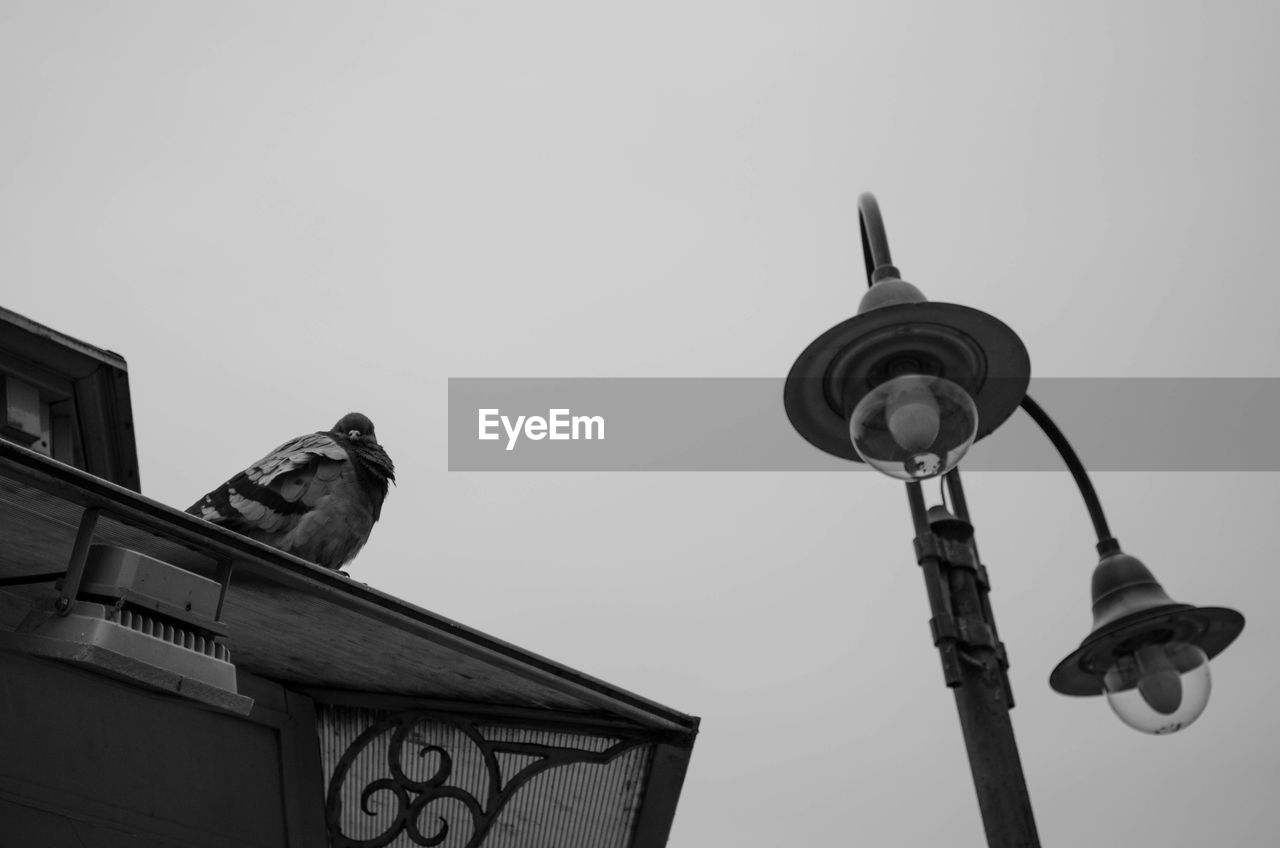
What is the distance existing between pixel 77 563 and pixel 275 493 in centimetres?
237

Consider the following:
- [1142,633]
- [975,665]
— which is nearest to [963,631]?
[975,665]

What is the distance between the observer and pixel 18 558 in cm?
294

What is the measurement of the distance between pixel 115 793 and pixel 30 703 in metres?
0.37

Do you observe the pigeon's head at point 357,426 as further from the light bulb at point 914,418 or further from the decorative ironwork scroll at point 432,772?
the light bulb at point 914,418

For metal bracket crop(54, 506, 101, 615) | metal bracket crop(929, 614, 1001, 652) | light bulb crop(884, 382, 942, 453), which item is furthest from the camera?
metal bracket crop(929, 614, 1001, 652)

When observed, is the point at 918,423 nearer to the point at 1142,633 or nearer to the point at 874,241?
the point at 874,241

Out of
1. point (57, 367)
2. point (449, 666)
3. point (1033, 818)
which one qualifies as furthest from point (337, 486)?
point (1033, 818)

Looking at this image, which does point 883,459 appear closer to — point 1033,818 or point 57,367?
point 1033,818

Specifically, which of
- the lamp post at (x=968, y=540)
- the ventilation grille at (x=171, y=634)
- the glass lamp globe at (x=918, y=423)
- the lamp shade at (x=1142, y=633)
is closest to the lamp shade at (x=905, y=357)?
the lamp post at (x=968, y=540)

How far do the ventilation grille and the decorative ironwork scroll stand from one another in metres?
1.12

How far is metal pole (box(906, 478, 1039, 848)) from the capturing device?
3564mm

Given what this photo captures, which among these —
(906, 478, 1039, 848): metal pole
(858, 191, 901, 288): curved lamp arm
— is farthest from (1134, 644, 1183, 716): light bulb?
(858, 191, 901, 288): curved lamp arm

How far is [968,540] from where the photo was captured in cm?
428

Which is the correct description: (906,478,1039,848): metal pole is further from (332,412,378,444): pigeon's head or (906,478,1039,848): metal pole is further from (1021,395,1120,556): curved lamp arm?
(332,412,378,444): pigeon's head
